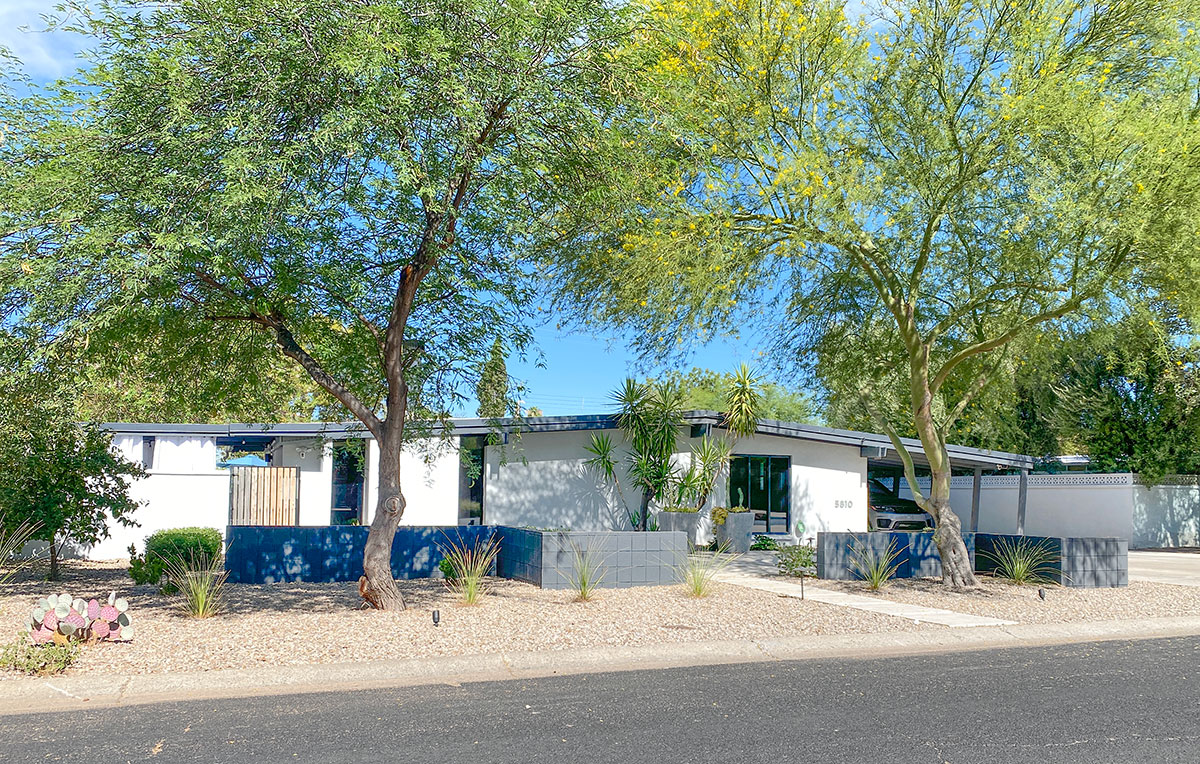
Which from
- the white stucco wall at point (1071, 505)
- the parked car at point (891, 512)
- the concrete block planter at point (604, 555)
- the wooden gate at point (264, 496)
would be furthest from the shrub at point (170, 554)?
the white stucco wall at point (1071, 505)

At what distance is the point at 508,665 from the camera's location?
8.84 meters

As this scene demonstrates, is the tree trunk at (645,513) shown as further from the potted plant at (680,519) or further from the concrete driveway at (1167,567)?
the concrete driveway at (1167,567)

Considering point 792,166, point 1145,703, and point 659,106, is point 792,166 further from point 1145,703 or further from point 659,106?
point 1145,703

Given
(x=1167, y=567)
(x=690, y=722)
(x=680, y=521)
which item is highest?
(x=680, y=521)

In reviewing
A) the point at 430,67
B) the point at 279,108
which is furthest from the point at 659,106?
the point at 279,108

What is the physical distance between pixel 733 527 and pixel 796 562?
468 centimetres

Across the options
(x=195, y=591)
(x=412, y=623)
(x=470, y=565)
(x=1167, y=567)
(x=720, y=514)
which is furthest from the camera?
(x=720, y=514)

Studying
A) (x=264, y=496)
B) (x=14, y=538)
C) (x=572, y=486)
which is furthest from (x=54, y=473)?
(x=572, y=486)

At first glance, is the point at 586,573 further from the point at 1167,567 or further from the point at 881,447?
the point at 1167,567

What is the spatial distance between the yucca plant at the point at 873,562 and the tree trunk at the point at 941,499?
84 centimetres

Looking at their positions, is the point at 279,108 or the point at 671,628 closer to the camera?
the point at 279,108

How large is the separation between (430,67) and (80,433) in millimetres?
8767

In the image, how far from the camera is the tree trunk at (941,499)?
568 inches

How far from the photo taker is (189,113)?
9.18m
